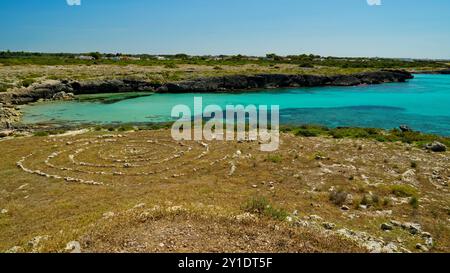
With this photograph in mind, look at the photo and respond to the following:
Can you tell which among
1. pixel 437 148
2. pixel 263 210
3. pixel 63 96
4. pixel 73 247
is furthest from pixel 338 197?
pixel 63 96

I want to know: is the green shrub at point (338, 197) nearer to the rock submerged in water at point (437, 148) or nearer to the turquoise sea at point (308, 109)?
the rock submerged in water at point (437, 148)

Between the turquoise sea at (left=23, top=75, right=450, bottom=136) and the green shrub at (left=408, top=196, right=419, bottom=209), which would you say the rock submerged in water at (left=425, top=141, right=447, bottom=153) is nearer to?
the green shrub at (left=408, top=196, right=419, bottom=209)

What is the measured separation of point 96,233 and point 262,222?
16.4ft

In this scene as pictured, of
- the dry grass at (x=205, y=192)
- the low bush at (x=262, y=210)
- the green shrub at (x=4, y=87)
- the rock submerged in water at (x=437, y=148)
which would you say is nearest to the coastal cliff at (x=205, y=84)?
the green shrub at (x=4, y=87)

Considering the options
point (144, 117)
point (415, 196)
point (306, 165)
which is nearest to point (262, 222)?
point (415, 196)

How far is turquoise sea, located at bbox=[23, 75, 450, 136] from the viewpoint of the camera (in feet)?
127

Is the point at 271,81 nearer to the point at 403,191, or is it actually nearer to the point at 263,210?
the point at 403,191

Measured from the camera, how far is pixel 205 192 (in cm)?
1548

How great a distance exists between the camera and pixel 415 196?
591 inches

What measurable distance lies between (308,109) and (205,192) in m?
35.1

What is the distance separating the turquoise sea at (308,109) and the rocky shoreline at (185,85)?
296 cm

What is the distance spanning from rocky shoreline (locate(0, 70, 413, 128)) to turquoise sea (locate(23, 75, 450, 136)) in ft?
9.70

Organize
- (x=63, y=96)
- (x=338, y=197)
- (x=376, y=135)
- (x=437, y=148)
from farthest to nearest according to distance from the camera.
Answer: (x=63, y=96)
(x=376, y=135)
(x=437, y=148)
(x=338, y=197)
